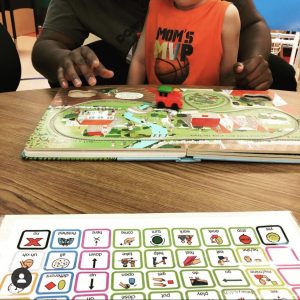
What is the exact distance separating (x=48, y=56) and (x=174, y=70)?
0.36 metres

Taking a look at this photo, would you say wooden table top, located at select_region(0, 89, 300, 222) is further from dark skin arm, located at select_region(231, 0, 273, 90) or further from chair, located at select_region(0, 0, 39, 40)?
chair, located at select_region(0, 0, 39, 40)

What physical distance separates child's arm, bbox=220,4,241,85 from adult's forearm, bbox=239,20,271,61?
5 cm

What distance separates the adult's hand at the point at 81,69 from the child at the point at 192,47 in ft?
1.03

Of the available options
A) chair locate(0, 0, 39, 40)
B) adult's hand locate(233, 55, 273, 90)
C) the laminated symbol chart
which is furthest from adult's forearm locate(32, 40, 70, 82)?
chair locate(0, 0, 39, 40)

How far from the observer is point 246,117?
0.65 meters

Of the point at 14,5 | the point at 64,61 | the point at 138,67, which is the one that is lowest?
the point at 14,5

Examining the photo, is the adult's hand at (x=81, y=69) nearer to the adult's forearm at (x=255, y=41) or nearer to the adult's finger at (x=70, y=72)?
the adult's finger at (x=70, y=72)

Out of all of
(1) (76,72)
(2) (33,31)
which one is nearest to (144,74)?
(1) (76,72)

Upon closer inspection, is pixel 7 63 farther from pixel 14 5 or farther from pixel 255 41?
pixel 14 5

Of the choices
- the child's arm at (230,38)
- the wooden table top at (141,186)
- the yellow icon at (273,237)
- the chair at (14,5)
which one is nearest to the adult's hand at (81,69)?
the wooden table top at (141,186)

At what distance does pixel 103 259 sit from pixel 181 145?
24cm

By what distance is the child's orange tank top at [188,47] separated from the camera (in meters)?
1.09

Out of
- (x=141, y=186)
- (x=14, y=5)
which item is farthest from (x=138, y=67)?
(x=14, y=5)

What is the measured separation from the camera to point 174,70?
1.09 meters
